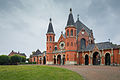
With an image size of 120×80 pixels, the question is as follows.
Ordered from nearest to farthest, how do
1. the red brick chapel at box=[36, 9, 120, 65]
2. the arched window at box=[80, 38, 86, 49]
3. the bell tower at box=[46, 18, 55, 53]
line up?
the red brick chapel at box=[36, 9, 120, 65] < the arched window at box=[80, 38, 86, 49] < the bell tower at box=[46, 18, 55, 53]

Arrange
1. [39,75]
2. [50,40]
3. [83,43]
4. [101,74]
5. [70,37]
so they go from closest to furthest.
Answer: [39,75] < [101,74] < [70,37] < [83,43] < [50,40]

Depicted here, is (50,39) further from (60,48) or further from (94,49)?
(94,49)

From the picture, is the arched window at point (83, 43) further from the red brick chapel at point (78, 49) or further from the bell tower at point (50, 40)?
the bell tower at point (50, 40)

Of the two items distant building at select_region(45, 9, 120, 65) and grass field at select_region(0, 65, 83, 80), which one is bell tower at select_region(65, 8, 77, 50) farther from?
grass field at select_region(0, 65, 83, 80)

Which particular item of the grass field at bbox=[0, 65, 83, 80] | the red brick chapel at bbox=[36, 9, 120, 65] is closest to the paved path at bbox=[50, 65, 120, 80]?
the grass field at bbox=[0, 65, 83, 80]

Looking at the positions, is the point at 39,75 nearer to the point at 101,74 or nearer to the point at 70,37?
the point at 101,74

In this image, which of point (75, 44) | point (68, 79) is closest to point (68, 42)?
point (75, 44)

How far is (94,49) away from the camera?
43312 mm

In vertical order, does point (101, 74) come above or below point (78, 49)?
below

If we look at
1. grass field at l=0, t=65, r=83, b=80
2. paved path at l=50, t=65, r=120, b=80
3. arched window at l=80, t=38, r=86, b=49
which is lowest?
paved path at l=50, t=65, r=120, b=80

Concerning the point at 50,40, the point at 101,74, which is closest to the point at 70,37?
the point at 50,40

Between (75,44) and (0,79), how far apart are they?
121 ft

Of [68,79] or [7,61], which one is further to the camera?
[7,61]

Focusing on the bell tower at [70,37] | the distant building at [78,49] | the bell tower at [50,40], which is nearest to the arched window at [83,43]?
the distant building at [78,49]
